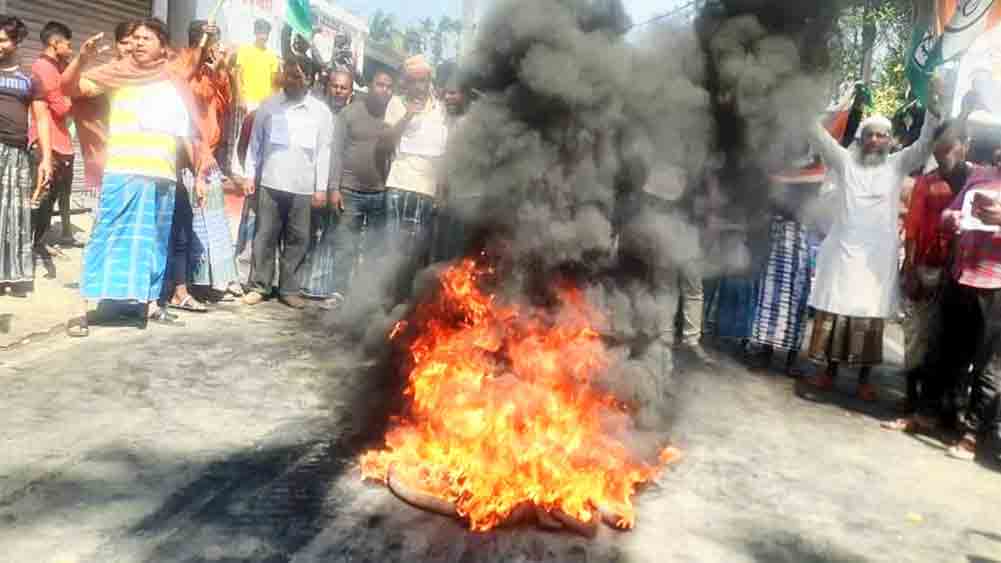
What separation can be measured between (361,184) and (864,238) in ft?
15.1

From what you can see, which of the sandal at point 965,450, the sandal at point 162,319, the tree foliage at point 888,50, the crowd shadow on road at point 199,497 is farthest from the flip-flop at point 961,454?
the tree foliage at point 888,50

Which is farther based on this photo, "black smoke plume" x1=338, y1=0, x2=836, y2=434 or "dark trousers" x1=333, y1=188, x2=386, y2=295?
"dark trousers" x1=333, y1=188, x2=386, y2=295

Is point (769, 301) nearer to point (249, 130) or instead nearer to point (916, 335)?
point (916, 335)

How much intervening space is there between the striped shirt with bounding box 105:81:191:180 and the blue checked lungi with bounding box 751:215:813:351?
5.10 meters

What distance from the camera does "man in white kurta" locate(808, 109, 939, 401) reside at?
6.61 m

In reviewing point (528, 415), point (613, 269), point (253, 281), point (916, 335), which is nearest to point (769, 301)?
point (916, 335)

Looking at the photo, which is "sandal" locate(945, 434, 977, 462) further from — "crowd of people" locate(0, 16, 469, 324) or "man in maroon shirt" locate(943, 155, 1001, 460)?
"crowd of people" locate(0, 16, 469, 324)

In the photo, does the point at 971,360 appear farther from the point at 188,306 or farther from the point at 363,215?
the point at 188,306

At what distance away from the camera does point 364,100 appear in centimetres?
857

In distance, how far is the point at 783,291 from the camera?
7.77 meters

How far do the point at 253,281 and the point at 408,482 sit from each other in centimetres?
490

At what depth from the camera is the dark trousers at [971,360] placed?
18.9 ft

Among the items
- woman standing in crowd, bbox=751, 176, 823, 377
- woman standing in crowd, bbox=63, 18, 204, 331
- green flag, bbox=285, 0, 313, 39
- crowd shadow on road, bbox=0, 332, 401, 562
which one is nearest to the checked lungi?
woman standing in crowd, bbox=63, 18, 204, 331

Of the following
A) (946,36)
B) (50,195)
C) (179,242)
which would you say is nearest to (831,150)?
(946,36)
